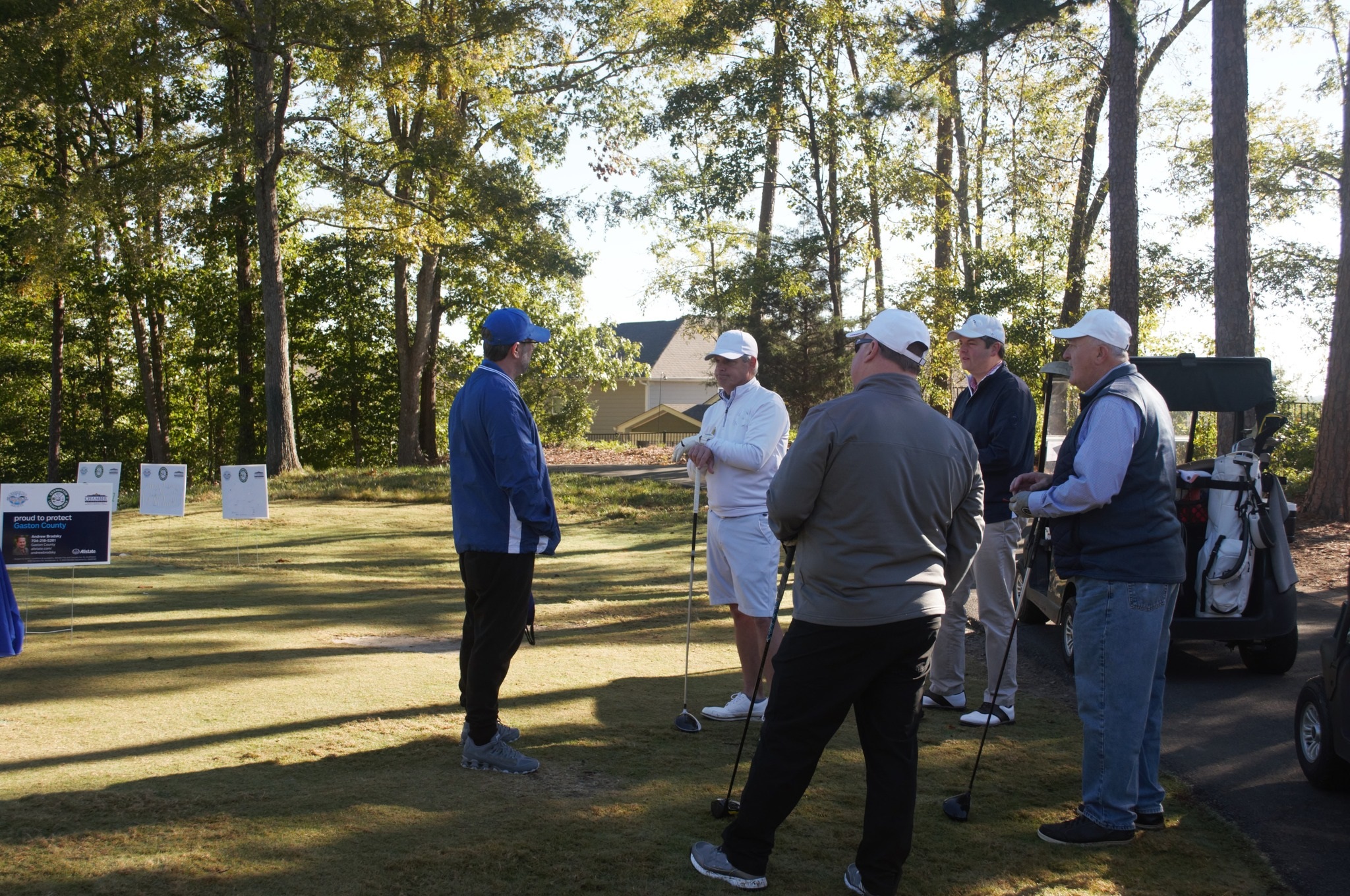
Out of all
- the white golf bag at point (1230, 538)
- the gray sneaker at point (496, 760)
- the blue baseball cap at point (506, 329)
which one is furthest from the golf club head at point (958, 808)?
the white golf bag at point (1230, 538)

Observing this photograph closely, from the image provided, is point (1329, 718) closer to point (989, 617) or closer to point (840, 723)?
point (989, 617)

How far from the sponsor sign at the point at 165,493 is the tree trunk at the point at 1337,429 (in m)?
15.2

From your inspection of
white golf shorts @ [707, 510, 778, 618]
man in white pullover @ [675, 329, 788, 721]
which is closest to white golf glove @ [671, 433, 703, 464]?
man in white pullover @ [675, 329, 788, 721]

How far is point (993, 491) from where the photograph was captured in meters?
6.13

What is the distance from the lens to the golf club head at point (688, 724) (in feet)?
18.8

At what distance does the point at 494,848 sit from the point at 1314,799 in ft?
12.5

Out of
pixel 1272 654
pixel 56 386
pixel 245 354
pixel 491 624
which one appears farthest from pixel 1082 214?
pixel 56 386

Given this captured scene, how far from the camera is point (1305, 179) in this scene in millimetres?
30109

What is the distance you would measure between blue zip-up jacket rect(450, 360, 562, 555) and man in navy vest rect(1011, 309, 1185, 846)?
2.14 metres

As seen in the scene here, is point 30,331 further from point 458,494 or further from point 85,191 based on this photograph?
point 458,494

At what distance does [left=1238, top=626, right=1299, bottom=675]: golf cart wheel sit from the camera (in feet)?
24.6

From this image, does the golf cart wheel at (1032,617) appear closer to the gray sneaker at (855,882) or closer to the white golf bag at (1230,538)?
the white golf bag at (1230,538)

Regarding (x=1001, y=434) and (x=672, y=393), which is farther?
(x=672, y=393)

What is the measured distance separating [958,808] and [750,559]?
1.69 metres
